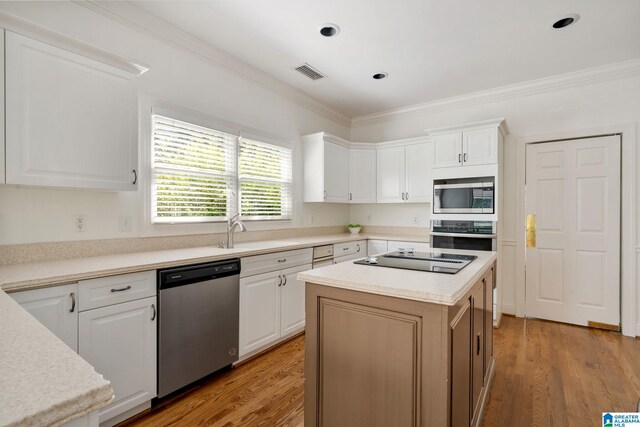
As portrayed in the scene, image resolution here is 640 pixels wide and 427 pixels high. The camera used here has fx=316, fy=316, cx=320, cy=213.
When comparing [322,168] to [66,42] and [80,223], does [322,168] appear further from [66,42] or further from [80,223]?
[66,42]

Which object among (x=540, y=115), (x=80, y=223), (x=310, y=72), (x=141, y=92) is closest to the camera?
(x=80, y=223)

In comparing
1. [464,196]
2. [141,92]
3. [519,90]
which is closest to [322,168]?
[464,196]

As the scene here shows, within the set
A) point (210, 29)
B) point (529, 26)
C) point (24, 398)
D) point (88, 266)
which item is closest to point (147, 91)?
point (210, 29)

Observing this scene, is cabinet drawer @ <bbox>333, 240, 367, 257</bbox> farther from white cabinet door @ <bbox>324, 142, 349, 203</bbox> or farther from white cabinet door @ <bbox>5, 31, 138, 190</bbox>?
white cabinet door @ <bbox>5, 31, 138, 190</bbox>

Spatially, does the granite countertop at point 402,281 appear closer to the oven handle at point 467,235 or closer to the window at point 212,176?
the window at point 212,176

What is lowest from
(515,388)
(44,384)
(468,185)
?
(515,388)

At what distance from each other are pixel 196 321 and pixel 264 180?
6.06 ft

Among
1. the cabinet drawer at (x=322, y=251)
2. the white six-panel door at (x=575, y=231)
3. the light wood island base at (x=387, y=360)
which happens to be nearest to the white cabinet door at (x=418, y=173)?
the white six-panel door at (x=575, y=231)

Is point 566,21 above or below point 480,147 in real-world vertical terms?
above

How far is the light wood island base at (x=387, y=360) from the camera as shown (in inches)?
50.7

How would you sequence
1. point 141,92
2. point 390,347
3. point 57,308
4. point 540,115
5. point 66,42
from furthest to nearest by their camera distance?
point 540,115 → point 141,92 → point 66,42 → point 57,308 → point 390,347

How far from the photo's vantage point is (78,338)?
5.63 feet

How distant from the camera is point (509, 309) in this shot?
13.1 ft

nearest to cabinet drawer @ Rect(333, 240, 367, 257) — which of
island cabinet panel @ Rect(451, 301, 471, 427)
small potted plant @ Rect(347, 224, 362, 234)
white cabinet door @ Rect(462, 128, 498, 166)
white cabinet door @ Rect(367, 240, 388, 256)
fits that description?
white cabinet door @ Rect(367, 240, 388, 256)
